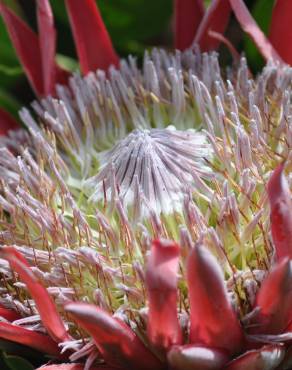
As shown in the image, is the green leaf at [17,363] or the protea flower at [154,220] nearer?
the protea flower at [154,220]

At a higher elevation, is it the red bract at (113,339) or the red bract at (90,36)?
the red bract at (90,36)

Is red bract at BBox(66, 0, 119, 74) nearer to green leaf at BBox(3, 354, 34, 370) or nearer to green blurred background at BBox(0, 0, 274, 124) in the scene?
green blurred background at BBox(0, 0, 274, 124)

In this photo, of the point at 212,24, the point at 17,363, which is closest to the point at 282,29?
the point at 212,24

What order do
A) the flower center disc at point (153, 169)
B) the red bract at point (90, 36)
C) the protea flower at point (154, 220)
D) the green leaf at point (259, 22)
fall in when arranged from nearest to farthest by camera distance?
the protea flower at point (154, 220) < the flower center disc at point (153, 169) < the red bract at point (90, 36) < the green leaf at point (259, 22)

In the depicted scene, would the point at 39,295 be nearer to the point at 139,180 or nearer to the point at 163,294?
the point at 163,294

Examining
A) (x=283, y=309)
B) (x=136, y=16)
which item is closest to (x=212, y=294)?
(x=283, y=309)

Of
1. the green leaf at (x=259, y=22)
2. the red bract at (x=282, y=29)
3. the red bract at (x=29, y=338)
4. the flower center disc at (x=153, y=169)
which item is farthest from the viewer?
the green leaf at (x=259, y=22)

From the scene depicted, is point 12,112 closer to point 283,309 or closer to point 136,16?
point 136,16

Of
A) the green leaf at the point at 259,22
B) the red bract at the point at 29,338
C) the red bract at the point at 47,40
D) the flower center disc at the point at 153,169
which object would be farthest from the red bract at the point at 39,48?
the red bract at the point at 29,338

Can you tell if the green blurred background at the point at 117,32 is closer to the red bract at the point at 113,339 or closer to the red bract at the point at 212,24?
the red bract at the point at 212,24
